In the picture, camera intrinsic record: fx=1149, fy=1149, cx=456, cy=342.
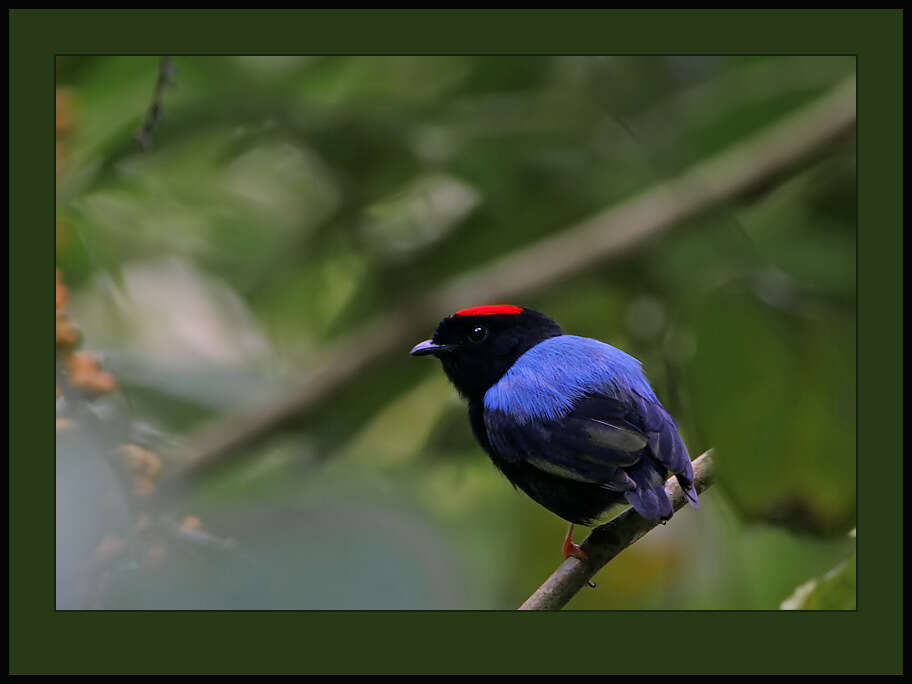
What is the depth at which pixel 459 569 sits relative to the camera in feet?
8.94

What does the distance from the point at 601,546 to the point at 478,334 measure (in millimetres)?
794

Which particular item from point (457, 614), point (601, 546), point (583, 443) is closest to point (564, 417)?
point (583, 443)

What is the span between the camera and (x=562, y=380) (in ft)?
9.37

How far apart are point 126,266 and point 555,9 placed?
1.80 meters

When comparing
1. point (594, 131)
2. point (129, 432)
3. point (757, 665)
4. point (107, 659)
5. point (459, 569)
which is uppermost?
point (594, 131)

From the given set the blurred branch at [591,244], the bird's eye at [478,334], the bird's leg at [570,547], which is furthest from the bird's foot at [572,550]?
the blurred branch at [591,244]

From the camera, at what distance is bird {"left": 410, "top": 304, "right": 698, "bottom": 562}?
2568mm

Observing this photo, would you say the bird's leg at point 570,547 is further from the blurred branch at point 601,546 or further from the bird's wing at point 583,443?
the bird's wing at point 583,443

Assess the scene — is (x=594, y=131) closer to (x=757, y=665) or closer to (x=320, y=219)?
(x=320, y=219)

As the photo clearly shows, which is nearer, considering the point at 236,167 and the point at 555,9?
the point at 555,9

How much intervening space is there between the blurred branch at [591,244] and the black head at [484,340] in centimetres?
45

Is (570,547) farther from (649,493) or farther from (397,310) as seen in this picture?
(397,310)

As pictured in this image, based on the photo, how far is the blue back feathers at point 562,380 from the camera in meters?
2.77
